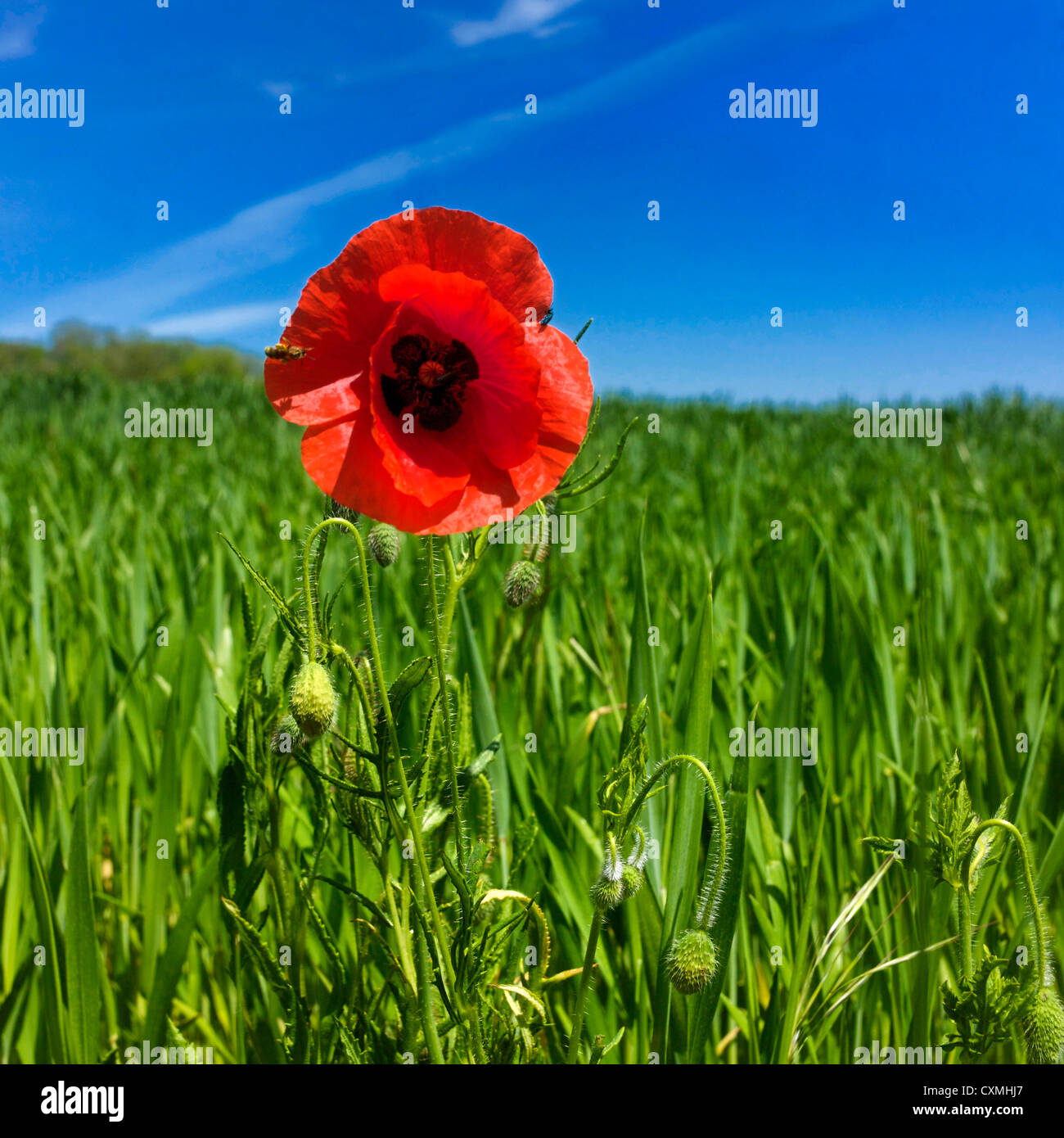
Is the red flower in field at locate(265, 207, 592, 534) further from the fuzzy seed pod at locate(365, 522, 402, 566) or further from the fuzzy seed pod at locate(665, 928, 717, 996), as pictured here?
the fuzzy seed pod at locate(665, 928, 717, 996)

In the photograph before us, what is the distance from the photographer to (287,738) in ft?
2.26

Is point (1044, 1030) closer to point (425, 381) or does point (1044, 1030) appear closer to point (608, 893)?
point (608, 893)

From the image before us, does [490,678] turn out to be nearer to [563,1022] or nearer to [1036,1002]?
[563,1022]

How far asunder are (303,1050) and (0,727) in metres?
1.00

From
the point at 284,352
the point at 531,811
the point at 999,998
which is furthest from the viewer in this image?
the point at 531,811

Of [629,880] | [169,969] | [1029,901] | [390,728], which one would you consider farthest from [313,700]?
[1029,901]

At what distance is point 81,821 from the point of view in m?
0.86

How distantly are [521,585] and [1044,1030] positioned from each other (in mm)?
547

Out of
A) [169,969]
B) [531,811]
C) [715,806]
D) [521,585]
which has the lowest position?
[169,969]

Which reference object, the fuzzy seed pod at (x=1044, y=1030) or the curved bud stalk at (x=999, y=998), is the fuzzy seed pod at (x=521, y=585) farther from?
the fuzzy seed pod at (x=1044, y=1030)

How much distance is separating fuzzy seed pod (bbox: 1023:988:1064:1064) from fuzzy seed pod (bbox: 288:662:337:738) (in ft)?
1.97

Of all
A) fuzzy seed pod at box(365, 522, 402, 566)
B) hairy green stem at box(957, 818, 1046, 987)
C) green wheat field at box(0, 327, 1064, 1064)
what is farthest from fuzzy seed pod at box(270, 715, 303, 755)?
hairy green stem at box(957, 818, 1046, 987)

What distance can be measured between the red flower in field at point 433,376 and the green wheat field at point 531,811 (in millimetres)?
107
